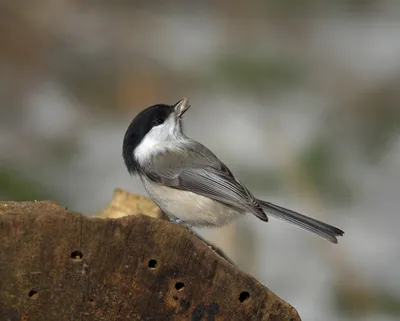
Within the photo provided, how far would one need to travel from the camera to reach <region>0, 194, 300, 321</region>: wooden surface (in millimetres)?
1550

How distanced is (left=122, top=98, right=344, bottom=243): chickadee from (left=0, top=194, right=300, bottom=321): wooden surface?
0.77m

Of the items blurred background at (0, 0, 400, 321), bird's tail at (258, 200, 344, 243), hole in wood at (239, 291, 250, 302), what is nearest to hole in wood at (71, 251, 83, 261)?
hole in wood at (239, 291, 250, 302)

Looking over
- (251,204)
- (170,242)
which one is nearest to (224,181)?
(251,204)

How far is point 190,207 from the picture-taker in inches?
98.3

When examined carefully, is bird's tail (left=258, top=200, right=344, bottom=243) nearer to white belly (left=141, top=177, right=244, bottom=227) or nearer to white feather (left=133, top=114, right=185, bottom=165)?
white belly (left=141, top=177, right=244, bottom=227)

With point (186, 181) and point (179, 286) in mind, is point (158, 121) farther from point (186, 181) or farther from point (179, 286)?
point (179, 286)

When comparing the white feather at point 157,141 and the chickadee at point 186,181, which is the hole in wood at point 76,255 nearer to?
the chickadee at point 186,181

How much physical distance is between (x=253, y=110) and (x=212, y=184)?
2.72 metres

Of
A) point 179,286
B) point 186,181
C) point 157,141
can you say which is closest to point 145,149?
point 157,141

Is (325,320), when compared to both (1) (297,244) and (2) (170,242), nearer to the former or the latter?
(1) (297,244)

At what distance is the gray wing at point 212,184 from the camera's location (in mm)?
2432

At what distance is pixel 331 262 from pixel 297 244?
0.29 metres

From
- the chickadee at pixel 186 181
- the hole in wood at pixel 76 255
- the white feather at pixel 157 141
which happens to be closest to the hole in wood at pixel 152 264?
the hole in wood at pixel 76 255

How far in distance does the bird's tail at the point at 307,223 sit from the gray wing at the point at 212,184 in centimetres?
9
